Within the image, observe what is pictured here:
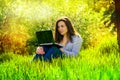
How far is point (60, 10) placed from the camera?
14.9 m

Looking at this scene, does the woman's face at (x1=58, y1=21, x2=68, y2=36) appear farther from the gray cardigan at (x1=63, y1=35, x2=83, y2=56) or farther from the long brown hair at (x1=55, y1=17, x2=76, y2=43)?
the gray cardigan at (x1=63, y1=35, x2=83, y2=56)

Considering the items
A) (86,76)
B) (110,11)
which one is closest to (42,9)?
(110,11)

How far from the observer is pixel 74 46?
7.69 meters

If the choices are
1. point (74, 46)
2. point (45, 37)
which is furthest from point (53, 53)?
point (74, 46)

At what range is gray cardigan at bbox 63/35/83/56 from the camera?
300 inches

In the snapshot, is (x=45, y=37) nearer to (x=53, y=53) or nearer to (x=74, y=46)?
(x=53, y=53)

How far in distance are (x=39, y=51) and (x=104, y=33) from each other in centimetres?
872

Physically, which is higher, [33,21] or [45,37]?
[45,37]

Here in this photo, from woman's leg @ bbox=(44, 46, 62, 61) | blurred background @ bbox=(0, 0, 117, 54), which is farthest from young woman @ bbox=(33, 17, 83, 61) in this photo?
blurred background @ bbox=(0, 0, 117, 54)

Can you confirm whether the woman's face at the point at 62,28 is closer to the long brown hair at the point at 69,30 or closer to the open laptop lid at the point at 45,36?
the long brown hair at the point at 69,30

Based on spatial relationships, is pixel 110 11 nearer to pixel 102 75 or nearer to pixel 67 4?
pixel 67 4

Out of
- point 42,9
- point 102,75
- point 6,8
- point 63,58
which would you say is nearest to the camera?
point 102,75

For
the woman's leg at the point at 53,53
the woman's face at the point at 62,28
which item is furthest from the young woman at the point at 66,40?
the woman's leg at the point at 53,53

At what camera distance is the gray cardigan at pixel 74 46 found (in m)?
7.61
